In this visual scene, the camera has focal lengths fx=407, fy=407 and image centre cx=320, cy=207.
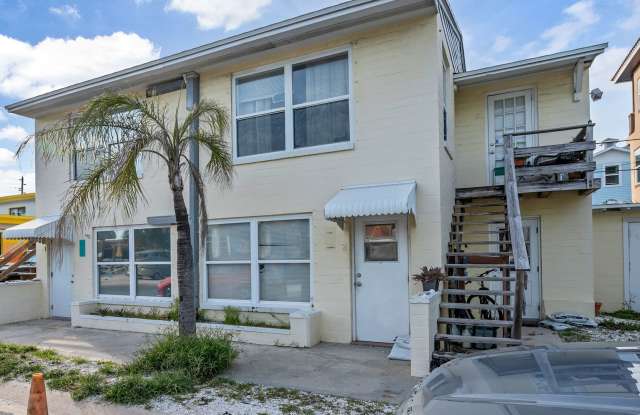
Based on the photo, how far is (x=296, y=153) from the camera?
7871 mm

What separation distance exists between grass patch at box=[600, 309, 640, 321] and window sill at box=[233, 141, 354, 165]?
24.3 feet

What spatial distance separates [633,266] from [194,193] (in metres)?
10.5

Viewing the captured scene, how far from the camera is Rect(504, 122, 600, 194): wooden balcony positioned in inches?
293

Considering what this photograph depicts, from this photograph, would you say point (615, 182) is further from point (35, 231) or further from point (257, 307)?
point (35, 231)

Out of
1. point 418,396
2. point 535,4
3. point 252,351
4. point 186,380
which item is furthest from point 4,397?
point 535,4

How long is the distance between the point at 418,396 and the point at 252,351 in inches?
202

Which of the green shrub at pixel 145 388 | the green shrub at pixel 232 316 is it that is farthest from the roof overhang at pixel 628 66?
the green shrub at pixel 145 388

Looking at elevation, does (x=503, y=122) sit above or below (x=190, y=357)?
above

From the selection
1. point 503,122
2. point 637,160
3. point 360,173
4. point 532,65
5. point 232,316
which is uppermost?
point 532,65

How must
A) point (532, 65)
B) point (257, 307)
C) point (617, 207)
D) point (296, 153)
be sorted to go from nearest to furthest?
point (296, 153) → point (257, 307) → point (532, 65) → point (617, 207)

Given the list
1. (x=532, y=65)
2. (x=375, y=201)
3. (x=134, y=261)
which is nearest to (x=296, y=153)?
(x=375, y=201)

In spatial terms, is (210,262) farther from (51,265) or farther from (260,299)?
(51,265)

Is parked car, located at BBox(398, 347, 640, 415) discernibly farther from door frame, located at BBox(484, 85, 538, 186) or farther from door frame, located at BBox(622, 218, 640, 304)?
door frame, located at BBox(622, 218, 640, 304)

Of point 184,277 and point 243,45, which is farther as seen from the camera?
point 243,45
